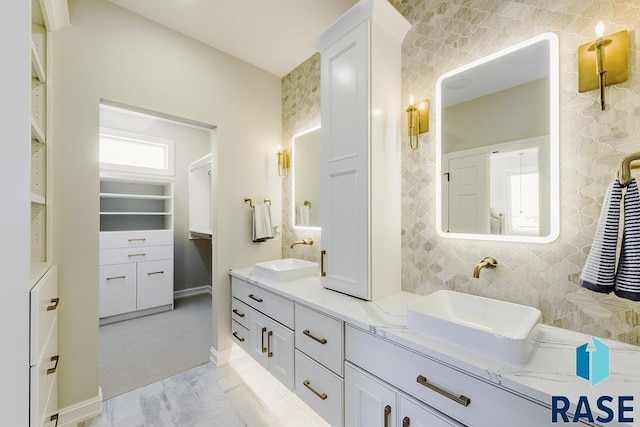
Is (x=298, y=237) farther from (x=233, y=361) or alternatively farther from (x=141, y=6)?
(x=141, y=6)

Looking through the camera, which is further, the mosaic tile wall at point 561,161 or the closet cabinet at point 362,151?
the closet cabinet at point 362,151

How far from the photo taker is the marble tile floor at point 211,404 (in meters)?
1.73

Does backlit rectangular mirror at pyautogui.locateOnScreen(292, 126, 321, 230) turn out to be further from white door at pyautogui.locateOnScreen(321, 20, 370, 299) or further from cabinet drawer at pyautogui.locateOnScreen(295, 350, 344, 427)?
cabinet drawer at pyautogui.locateOnScreen(295, 350, 344, 427)

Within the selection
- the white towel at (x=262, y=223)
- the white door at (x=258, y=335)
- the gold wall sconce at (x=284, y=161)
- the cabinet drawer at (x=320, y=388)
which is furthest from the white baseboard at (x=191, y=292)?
the cabinet drawer at (x=320, y=388)

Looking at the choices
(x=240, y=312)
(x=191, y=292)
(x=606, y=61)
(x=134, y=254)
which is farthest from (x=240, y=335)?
(x=606, y=61)

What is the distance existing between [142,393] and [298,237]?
1.70 meters

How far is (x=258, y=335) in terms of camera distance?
2.01 metres

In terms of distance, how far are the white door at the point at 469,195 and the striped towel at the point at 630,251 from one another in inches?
20.3

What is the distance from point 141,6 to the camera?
6.35 feet

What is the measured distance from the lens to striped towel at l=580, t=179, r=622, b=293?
96cm

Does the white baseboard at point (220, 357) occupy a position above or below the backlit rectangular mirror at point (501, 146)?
below

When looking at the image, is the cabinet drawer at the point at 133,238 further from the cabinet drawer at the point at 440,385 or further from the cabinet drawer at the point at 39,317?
the cabinet drawer at the point at 440,385

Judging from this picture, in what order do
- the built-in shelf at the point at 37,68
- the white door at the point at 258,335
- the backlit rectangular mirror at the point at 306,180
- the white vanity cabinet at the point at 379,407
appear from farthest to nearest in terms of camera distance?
the backlit rectangular mirror at the point at 306,180, the white door at the point at 258,335, the built-in shelf at the point at 37,68, the white vanity cabinet at the point at 379,407

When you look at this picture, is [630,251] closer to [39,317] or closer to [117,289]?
[39,317]
